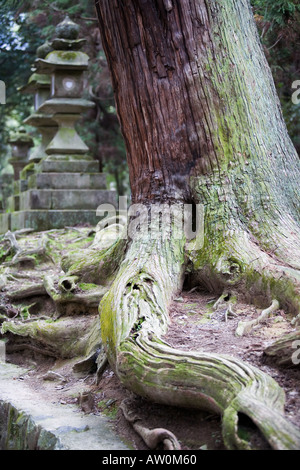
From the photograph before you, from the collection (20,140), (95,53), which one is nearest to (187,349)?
(95,53)

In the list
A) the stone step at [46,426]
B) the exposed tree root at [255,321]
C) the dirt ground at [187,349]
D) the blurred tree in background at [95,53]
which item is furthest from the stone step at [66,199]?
the exposed tree root at [255,321]

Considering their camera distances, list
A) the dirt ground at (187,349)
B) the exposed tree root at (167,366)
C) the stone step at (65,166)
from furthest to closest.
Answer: the stone step at (65,166) < the dirt ground at (187,349) < the exposed tree root at (167,366)

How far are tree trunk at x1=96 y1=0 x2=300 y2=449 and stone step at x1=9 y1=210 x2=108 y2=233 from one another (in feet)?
15.5

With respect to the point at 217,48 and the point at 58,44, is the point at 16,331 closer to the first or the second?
the point at 217,48

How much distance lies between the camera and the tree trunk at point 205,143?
4.49 m

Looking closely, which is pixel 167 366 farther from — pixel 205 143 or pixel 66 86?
pixel 66 86

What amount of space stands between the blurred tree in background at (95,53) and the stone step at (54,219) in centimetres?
366

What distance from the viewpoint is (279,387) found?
113 inches

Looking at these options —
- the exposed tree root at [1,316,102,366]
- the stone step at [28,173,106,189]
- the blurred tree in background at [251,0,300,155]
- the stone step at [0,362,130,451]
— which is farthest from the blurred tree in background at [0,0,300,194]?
the stone step at [0,362,130,451]

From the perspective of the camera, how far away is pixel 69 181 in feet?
33.9

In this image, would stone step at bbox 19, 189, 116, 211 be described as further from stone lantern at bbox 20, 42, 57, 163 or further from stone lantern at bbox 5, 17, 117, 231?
stone lantern at bbox 20, 42, 57, 163

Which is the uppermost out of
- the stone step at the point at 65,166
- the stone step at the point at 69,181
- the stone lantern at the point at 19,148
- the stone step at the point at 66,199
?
the stone lantern at the point at 19,148

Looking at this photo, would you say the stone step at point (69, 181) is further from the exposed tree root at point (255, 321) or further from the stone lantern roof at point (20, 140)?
the stone lantern roof at point (20, 140)

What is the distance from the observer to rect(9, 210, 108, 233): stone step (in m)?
9.84
